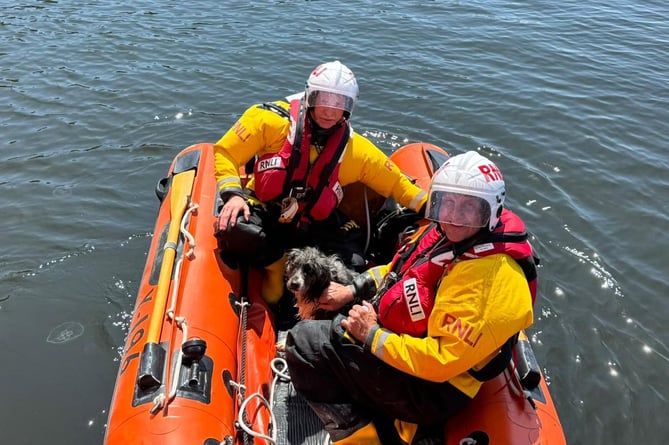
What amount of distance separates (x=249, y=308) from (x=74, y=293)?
6.61 feet

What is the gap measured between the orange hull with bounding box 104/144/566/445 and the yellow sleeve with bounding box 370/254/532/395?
64cm

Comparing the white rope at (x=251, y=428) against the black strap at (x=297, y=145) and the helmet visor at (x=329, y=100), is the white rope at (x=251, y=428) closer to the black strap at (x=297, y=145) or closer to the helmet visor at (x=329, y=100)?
the black strap at (x=297, y=145)

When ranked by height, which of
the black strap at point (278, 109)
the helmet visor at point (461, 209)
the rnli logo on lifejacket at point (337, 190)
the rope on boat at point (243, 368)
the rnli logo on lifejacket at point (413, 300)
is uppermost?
the helmet visor at point (461, 209)

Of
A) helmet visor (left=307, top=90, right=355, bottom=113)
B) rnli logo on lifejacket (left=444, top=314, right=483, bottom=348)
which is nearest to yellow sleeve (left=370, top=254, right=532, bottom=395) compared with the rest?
rnli logo on lifejacket (left=444, top=314, right=483, bottom=348)

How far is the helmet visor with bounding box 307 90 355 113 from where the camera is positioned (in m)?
3.57

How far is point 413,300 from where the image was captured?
2688 millimetres

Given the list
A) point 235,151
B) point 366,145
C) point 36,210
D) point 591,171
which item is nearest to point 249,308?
point 235,151

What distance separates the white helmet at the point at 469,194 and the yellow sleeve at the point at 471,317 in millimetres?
178

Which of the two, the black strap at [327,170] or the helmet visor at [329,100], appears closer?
the helmet visor at [329,100]

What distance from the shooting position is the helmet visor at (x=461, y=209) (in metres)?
2.42

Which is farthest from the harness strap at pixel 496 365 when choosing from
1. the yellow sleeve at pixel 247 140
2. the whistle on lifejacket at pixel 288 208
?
the yellow sleeve at pixel 247 140

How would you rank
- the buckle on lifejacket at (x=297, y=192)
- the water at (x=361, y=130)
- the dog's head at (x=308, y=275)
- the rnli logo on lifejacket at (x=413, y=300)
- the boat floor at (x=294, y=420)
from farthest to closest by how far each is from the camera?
the water at (x=361, y=130), the buckle on lifejacket at (x=297, y=192), the dog's head at (x=308, y=275), the boat floor at (x=294, y=420), the rnli logo on lifejacket at (x=413, y=300)

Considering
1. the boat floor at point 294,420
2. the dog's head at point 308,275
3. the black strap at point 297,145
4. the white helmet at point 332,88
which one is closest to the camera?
the boat floor at point 294,420

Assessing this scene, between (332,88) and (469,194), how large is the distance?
1.47 meters
